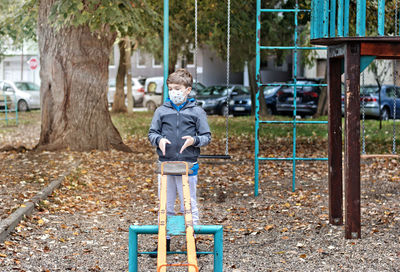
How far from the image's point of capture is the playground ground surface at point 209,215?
244 inches

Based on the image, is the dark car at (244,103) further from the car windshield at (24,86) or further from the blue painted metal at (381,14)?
the blue painted metal at (381,14)

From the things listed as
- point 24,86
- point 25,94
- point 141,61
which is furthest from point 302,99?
point 141,61

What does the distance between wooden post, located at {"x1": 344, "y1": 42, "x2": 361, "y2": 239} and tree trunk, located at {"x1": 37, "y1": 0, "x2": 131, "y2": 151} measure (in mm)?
7798

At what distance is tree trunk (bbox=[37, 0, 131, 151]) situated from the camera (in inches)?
538

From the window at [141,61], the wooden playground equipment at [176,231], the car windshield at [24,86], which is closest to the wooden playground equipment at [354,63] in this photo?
the wooden playground equipment at [176,231]

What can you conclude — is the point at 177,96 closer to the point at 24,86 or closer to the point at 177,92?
the point at 177,92

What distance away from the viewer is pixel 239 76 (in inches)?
1918

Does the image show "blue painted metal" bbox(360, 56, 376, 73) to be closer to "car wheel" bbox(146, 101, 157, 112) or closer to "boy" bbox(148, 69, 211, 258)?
"boy" bbox(148, 69, 211, 258)

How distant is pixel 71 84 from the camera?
45.2 feet

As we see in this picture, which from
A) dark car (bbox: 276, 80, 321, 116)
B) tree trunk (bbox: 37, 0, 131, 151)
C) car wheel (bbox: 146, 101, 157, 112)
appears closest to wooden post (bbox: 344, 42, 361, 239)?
tree trunk (bbox: 37, 0, 131, 151)

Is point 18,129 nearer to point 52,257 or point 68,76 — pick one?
point 68,76

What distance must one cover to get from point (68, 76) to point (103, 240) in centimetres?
715

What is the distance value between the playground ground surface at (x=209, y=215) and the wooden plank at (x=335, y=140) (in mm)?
244

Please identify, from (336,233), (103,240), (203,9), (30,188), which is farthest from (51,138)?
(336,233)
